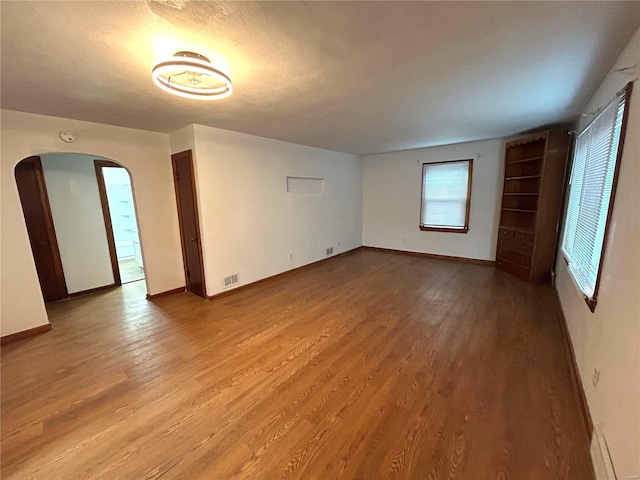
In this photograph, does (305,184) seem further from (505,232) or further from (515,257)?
(515,257)

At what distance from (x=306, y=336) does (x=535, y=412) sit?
1.89 metres

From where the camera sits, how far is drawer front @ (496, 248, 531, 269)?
4158mm

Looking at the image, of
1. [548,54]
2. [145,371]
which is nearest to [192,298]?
[145,371]

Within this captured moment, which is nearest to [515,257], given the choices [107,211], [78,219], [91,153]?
[91,153]

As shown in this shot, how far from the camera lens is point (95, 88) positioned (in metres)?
2.17

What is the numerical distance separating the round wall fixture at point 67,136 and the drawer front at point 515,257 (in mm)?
6426

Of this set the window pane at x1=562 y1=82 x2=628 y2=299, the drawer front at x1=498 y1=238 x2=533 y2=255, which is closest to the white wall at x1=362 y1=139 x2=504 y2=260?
the drawer front at x1=498 y1=238 x2=533 y2=255

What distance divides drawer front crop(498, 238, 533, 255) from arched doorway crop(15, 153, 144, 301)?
597 centimetres

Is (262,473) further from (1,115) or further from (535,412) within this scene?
(1,115)

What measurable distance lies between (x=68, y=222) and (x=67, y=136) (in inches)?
66.1

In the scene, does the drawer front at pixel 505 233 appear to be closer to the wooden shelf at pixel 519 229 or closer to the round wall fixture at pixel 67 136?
the wooden shelf at pixel 519 229

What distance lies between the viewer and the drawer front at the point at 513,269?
4189mm

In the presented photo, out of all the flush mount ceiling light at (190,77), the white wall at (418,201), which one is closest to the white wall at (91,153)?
the flush mount ceiling light at (190,77)

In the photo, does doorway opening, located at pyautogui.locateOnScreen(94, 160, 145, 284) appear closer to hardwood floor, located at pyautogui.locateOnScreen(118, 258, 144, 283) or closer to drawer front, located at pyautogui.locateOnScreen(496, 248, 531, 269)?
hardwood floor, located at pyautogui.locateOnScreen(118, 258, 144, 283)
